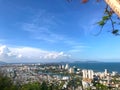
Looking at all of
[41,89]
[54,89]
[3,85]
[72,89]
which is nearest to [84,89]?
[72,89]

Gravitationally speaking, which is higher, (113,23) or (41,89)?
(113,23)

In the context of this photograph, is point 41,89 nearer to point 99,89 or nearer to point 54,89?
point 54,89

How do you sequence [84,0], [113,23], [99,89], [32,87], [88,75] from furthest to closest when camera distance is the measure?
[88,75], [99,89], [32,87], [113,23], [84,0]

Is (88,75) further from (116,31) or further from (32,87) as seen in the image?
(116,31)

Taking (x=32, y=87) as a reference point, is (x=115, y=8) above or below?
above

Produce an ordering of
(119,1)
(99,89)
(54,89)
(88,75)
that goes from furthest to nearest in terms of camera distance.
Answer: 1. (88,75)
2. (99,89)
3. (54,89)
4. (119,1)

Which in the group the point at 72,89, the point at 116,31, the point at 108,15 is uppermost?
the point at 108,15

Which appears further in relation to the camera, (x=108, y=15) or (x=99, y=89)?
(x=99, y=89)

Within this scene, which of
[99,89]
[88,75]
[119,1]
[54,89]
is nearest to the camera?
[119,1]

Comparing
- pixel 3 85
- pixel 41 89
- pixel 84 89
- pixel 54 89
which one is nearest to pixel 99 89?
pixel 84 89
